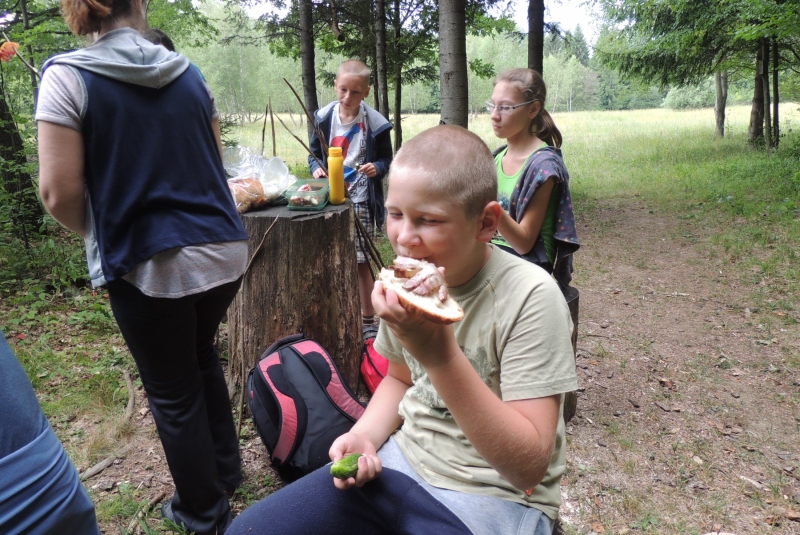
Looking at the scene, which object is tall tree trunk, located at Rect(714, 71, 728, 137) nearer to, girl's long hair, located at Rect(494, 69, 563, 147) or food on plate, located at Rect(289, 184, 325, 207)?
girl's long hair, located at Rect(494, 69, 563, 147)

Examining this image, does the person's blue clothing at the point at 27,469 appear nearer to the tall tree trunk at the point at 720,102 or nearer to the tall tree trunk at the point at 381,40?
the tall tree trunk at the point at 381,40

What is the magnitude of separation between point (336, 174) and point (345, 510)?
7.56ft

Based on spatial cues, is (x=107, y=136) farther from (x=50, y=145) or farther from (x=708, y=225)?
(x=708, y=225)

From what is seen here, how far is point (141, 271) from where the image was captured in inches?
74.8

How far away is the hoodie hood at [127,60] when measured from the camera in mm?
1744

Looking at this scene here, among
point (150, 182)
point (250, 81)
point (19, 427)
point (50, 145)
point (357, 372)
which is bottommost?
point (357, 372)

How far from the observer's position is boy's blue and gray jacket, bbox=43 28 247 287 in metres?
1.78

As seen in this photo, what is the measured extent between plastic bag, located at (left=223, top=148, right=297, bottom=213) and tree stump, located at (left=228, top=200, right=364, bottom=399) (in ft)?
0.30

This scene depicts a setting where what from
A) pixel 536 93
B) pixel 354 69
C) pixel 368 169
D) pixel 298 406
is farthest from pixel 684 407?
pixel 354 69

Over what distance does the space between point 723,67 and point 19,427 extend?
751 inches

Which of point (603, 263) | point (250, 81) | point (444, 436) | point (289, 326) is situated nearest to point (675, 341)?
point (603, 263)

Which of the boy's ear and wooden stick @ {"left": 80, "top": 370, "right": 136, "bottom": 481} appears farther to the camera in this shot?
wooden stick @ {"left": 80, "top": 370, "right": 136, "bottom": 481}

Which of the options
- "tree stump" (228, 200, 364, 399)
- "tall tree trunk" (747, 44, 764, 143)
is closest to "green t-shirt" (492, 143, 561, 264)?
"tree stump" (228, 200, 364, 399)

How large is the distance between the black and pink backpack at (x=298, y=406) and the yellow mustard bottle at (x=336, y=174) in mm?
1005
